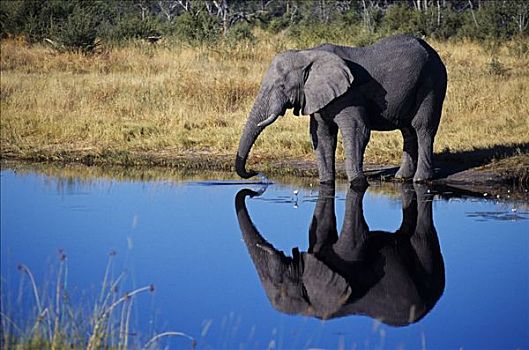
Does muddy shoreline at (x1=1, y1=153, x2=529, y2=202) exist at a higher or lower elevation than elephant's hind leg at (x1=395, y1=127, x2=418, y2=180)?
lower

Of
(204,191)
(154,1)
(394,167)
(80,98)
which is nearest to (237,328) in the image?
(204,191)

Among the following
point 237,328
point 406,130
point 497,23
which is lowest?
point 237,328

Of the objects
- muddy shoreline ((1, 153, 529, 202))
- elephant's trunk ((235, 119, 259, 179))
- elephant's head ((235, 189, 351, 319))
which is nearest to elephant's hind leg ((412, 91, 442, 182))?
muddy shoreline ((1, 153, 529, 202))

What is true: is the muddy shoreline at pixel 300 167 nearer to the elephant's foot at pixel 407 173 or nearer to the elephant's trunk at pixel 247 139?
the elephant's foot at pixel 407 173

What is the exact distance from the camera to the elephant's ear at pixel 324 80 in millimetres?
12516

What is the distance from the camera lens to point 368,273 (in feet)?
29.7

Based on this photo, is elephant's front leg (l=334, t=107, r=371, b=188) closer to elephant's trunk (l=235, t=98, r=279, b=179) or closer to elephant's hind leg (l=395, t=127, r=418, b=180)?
elephant's trunk (l=235, t=98, r=279, b=179)

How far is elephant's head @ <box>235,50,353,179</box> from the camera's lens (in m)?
12.6

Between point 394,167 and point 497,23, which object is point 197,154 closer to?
point 394,167

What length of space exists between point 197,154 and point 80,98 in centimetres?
411

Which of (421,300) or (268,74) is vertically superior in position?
(268,74)

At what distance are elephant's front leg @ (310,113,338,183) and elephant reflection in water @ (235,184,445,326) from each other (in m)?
1.24

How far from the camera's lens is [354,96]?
12.8 meters

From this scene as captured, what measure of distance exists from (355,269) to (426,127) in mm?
4555
